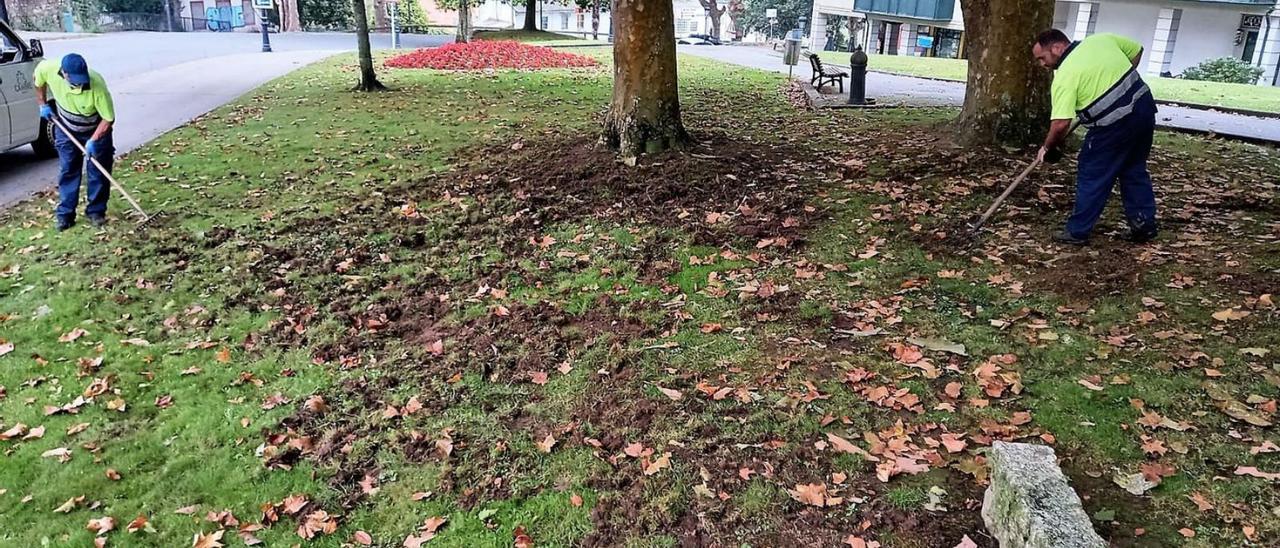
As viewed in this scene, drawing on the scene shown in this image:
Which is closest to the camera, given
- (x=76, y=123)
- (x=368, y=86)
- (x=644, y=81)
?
(x=76, y=123)

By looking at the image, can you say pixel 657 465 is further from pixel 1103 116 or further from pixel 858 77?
pixel 858 77

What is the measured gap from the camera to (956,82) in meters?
20.1

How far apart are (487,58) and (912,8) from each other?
25367mm

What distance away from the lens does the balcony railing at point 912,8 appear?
38.7 m

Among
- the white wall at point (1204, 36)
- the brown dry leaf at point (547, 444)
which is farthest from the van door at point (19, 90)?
the white wall at point (1204, 36)

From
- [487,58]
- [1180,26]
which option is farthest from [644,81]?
[1180,26]

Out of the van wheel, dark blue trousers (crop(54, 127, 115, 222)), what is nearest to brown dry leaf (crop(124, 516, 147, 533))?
dark blue trousers (crop(54, 127, 115, 222))

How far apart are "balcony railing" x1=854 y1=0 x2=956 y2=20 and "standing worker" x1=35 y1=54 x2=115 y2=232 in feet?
125

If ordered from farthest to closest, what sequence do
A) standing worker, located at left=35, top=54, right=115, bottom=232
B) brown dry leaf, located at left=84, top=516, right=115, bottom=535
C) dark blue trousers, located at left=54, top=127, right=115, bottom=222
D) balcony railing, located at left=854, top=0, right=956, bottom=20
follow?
1. balcony railing, located at left=854, top=0, right=956, bottom=20
2. dark blue trousers, located at left=54, top=127, right=115, bottom=222
3. standing worker, located at left=35, top=54, right=115, bottom=232
4. brown dry leaf, located at left=84, top=516, right=115, bottom=535

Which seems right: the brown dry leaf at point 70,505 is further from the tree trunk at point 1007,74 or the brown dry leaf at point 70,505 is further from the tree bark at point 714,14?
the tree bark at point 714,14

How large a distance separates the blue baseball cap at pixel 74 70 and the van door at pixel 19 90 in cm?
335

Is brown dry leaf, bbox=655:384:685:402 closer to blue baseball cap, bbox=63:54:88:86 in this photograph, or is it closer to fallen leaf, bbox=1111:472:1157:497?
fallen leaf, bbox=1111:472:1157:497

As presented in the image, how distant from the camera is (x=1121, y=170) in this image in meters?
5.93

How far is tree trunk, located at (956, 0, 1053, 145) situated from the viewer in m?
8.70
